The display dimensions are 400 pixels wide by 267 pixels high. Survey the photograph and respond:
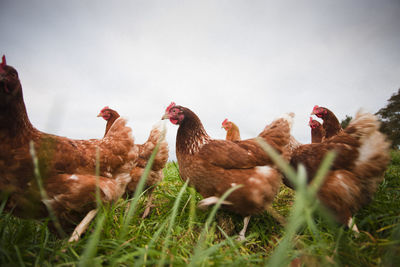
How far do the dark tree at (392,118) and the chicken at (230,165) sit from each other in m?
17.0

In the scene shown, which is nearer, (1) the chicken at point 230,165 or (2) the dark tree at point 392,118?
(1) the chicken at point 230,165

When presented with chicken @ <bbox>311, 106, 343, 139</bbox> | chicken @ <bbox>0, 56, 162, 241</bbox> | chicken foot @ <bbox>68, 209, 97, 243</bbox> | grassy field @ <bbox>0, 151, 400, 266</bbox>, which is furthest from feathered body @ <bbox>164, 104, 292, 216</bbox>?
chicken @ <bbox>311, 106, 343, 139</bbox>

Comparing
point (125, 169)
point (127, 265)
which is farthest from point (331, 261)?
point (125, 169)

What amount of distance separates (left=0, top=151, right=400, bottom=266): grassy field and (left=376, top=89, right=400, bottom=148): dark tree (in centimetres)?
1639

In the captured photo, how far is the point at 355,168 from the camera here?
2.22 metres

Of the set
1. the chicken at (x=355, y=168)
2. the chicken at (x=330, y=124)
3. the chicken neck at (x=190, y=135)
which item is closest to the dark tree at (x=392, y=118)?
the chicken at (x=330, y=124)

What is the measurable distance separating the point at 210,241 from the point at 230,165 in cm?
98

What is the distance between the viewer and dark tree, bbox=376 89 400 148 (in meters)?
13.3

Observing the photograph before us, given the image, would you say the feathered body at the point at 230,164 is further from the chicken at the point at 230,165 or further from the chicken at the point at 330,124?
the chicken at the point at 330,124

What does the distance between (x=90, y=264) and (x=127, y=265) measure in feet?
1.83

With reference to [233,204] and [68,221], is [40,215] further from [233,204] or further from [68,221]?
[233,204]

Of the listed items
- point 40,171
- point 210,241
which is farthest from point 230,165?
point 40,171

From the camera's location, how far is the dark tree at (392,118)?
43.8ft

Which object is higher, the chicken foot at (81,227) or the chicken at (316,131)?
the chicken at (316,131)
